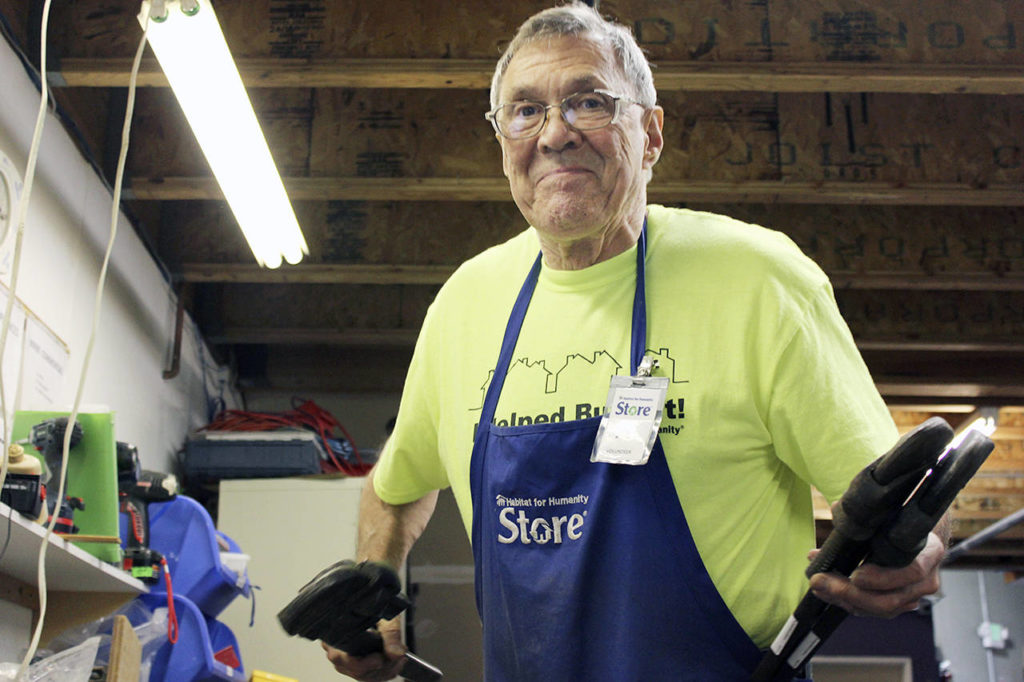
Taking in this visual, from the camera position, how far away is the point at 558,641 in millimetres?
1288

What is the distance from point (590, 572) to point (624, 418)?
0.19 m

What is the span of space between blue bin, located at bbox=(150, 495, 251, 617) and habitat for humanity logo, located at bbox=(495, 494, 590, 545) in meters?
1.99

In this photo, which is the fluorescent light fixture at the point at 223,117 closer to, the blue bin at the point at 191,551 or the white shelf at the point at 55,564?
the blue bin at the point at 191,551

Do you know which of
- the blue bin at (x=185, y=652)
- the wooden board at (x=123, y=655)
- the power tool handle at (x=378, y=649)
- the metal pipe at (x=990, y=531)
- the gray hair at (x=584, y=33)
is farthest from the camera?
the metal pipe at (x=990, y=531)

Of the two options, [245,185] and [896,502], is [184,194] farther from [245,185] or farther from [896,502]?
[896,502]

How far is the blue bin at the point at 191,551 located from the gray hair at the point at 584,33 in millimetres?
1954

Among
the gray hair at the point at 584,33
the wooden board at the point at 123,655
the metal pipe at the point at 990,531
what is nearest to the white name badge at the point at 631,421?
the gray hair at the point at 584,33

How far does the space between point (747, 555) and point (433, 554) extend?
13.4 feet

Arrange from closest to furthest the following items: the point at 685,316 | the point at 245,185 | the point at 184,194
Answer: the point at 685,316
the point at 245,185
the point at 184,194

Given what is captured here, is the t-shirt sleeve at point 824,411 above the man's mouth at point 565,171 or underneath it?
underneath

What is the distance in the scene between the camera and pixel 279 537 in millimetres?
4203

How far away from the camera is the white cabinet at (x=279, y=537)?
4020 millimetres

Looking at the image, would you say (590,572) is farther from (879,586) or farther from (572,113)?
(572,113)

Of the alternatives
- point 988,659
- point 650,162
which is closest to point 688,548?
point 650,162
